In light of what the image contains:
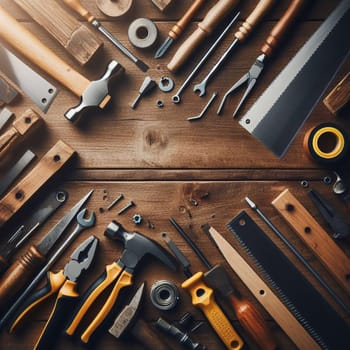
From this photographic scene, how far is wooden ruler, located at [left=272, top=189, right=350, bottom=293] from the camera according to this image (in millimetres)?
1423

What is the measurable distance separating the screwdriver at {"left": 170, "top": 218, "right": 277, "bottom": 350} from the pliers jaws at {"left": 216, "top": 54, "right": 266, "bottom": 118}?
0.42 meters

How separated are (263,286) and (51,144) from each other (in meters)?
0.67

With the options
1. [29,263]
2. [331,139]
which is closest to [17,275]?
[29,263]

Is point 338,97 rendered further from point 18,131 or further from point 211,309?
point 18,131

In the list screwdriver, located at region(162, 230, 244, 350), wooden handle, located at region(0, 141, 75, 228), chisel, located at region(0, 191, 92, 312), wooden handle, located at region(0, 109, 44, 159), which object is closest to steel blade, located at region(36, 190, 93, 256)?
chisel, located at region(0, 191, 92, 312)

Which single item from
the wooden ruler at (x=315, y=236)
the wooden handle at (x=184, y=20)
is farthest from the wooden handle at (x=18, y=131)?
the wooden ruler at (x=315, y=236)

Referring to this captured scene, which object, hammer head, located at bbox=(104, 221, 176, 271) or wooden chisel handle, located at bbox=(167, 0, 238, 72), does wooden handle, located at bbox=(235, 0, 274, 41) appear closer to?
wooden chisel handle, located at bbox=(167, 0, 238, 72)

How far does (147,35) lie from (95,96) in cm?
22

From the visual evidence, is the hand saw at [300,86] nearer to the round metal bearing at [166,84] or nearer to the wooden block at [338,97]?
the wooden block at [338,97]

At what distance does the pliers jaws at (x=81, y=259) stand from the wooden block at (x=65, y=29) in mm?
471

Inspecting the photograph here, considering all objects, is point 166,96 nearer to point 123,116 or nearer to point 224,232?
point 123,116

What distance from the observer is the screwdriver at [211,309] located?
1.40m

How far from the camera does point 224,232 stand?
1468 millimetres

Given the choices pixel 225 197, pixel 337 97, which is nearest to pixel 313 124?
pixel 337 97
